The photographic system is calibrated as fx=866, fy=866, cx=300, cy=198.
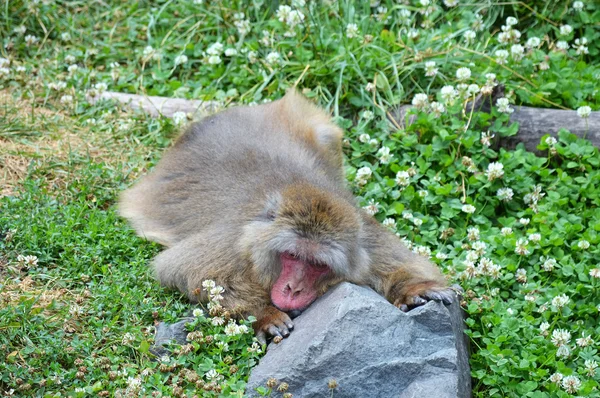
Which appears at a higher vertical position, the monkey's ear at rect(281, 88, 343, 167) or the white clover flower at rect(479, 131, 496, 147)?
the white clover flower at rect(479, 131, 496, 147)

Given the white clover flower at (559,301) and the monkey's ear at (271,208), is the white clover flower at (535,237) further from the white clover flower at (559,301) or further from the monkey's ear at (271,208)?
the monkey's ear at (271,208)

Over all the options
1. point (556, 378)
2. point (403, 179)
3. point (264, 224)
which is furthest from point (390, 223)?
point (556, 378)

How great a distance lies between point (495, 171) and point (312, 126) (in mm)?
1632

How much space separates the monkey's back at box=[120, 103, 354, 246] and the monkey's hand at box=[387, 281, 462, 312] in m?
0.87

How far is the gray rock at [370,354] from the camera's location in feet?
16.6

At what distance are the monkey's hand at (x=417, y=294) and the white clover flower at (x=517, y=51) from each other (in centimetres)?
332

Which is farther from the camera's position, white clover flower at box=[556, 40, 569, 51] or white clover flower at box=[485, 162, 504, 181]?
white clover flower at box=[556, 40, 569, 51]

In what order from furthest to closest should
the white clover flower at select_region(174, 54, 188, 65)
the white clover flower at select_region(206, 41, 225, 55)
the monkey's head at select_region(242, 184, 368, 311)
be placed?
the white clover flower at select_region(174, 54, 188, 65) → the white clover flower at select_region(206, 41, 225, 55) → the monkey's head at select_region(242, 184, 368, 311)

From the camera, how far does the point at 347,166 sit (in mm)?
8031

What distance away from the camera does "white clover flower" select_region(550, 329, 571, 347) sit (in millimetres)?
5777

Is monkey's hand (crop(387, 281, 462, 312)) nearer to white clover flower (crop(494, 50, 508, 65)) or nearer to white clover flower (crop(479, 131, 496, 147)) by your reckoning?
white clover flower (crop(479, 131, 496, 147))

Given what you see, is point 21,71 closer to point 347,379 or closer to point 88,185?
point 88,185

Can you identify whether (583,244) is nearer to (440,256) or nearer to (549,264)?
(549,264)

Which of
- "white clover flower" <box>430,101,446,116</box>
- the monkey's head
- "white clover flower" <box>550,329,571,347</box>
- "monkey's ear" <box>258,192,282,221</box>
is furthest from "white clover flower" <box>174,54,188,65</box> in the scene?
"white clover flower" <box>550,329,571,347</box>
